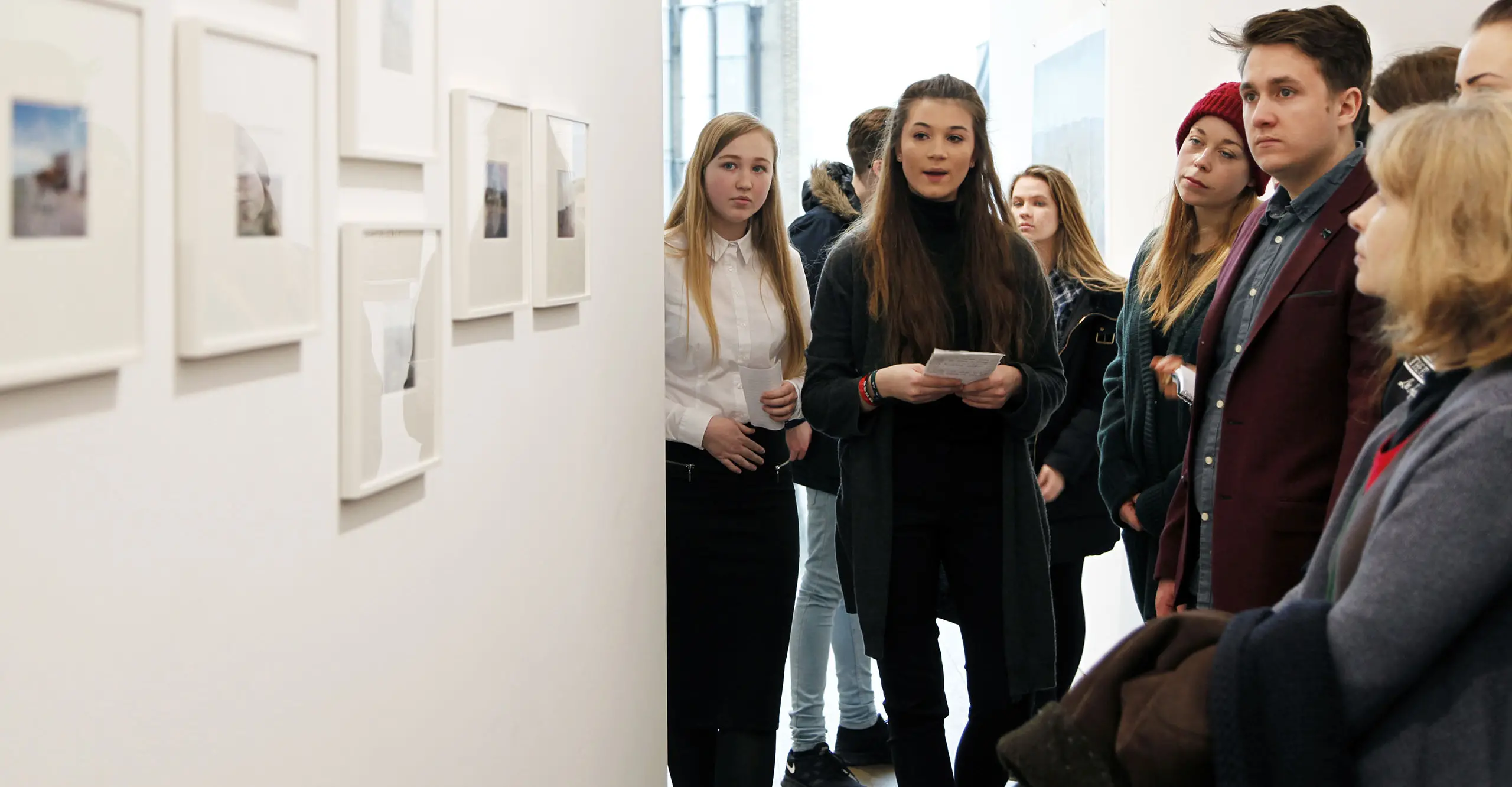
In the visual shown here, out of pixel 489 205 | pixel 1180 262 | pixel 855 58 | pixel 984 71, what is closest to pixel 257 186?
pixel 489 205

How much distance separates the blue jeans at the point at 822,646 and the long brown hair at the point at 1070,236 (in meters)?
1.06

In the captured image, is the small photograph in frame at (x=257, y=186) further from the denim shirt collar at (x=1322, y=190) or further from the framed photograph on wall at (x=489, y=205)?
the denim shirt collar at (x=1322, y=190)

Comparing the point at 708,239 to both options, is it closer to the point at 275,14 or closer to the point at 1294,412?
the point at 1294,412

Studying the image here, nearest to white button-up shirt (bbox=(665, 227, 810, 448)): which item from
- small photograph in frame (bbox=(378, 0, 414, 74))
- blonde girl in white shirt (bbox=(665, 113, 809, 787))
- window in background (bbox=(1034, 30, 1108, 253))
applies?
blonde girl in white shirt (bbox=(665, 113, 809, 787))

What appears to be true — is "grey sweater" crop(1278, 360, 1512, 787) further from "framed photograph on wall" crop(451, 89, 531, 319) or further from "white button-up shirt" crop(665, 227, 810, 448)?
"white button-up shirt" crop(665, 227, 810, 448)

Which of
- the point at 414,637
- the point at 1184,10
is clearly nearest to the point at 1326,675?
the point at 414,637

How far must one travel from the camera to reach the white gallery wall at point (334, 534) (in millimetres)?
960

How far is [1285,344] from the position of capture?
7.41 ft

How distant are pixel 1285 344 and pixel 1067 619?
1574mm

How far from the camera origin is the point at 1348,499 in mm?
1526

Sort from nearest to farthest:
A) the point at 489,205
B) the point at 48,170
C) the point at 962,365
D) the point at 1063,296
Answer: the point at 48,170 → the point at 489,205 → the point at 962,365 → the point at 1063,296

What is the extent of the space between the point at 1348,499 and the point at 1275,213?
3.50ft

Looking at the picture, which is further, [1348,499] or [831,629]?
[831,629]

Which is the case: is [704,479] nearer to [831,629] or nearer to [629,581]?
[629,581]
